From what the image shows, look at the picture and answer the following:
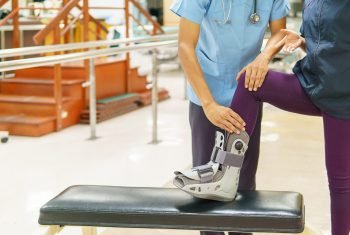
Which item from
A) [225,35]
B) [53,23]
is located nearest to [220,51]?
[225,35]

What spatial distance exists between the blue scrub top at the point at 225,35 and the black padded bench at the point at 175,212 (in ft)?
1.43

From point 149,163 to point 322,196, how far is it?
1.42 m

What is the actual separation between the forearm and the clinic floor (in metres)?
1.14

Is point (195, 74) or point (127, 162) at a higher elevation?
point (195, 74)

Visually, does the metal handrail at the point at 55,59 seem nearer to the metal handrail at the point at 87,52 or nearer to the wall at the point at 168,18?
the metal handrail at the point at 87,52

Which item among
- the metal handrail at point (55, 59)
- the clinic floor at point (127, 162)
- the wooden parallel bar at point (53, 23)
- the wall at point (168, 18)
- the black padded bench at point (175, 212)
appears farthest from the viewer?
the wall at point (168, 18)

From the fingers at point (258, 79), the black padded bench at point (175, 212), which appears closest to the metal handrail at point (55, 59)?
the black padded bench at point (175, 212)

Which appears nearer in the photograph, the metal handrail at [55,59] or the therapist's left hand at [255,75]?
the therapist's left hand at [255,75]

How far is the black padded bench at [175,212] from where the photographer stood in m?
1.67

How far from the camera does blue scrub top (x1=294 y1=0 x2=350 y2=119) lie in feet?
5.66

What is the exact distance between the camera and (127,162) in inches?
167

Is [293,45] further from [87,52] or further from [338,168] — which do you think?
[87,52]

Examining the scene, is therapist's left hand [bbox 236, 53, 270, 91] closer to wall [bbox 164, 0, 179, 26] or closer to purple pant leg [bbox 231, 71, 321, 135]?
purple pant leg [bbox 231, 71, 321, 135]

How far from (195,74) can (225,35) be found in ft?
0.66
